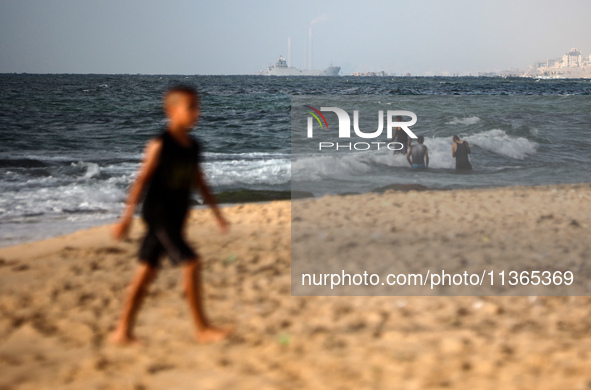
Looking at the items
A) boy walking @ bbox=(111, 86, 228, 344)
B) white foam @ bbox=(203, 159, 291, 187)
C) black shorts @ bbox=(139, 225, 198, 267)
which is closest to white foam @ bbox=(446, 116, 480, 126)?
white foam @ bbox=(203, 159, 291, 187)

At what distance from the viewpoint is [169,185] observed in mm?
3354

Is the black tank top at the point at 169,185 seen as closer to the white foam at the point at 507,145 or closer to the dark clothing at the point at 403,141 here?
the dark clothing at the point at 403,141

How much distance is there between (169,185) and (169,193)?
2.1 inches

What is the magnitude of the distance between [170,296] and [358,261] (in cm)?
211

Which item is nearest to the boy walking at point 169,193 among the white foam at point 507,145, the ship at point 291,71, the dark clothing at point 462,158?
the dark clothing at point 462,158

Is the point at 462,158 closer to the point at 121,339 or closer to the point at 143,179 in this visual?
the point at 121,339

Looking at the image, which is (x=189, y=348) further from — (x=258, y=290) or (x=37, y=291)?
(x=37, y=291)

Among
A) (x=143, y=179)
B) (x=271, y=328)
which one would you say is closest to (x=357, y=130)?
(x=271, y=328)

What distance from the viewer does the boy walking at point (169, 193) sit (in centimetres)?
328

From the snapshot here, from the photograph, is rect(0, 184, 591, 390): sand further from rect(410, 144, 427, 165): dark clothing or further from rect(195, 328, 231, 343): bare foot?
rect(410, 144, 427, 165): dark clothing

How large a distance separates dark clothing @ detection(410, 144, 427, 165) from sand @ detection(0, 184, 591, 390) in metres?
7.54

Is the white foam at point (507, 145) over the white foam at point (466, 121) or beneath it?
beneath

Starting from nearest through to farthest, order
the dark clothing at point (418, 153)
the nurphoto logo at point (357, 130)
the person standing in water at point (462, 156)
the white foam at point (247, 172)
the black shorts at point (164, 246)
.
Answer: the black shorts at point (164, 246) < the white foam at point (247, 172) < the dark clothing at point (418, 153) < the person standing in water at point (462, 156) < the nurphoto logo at point (357, 130)

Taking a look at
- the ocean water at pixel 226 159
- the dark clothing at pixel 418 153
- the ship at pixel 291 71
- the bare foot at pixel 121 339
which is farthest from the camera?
the ship at pixel 291 71
